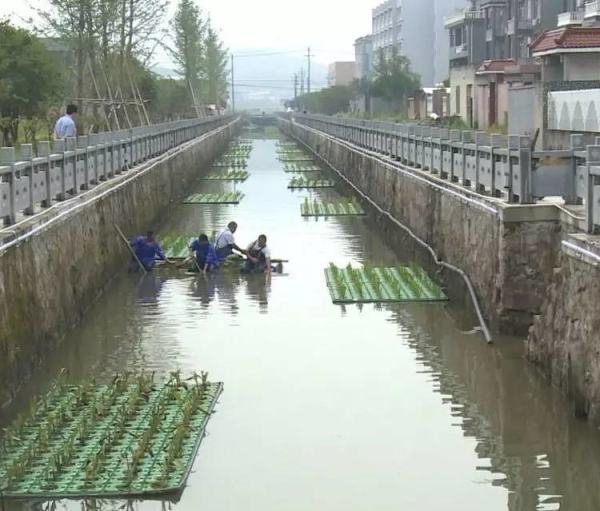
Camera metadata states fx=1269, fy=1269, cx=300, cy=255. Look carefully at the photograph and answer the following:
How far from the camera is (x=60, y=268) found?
16.9m

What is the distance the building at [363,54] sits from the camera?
464 feet

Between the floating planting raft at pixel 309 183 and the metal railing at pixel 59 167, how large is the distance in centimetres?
1159

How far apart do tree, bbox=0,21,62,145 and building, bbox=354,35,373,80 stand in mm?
96482

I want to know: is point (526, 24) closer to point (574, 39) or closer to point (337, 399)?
point (574, 39)

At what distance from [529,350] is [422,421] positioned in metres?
2.61

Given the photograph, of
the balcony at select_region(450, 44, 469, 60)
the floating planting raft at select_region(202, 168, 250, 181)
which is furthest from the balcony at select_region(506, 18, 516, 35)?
the floating planting raft at select_region(202, 168, 250, 181)

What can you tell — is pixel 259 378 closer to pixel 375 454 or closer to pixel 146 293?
pixel 375 454

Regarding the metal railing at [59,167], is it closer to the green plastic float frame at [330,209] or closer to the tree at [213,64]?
the green plastic float frame at [330,209]

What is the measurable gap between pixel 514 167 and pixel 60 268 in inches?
240

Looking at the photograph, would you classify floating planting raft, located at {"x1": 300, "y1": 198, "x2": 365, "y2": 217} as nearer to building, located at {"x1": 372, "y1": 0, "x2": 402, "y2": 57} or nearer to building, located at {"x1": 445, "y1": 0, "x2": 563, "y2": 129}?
building, located at {"x1": 445, "y1": 0, "x2": 563, "y2": 129}

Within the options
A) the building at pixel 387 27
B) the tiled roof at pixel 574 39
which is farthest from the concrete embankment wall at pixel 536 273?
the building at pixel 387 27

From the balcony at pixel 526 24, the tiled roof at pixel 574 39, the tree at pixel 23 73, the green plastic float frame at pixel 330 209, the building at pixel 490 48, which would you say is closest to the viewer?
the green plastic float frame at pixel 330 209

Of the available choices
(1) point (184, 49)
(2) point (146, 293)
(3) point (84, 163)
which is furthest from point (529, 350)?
(1) point (184, 49)

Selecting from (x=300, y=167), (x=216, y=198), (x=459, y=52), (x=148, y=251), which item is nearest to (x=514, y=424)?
(x=148, y=251)
